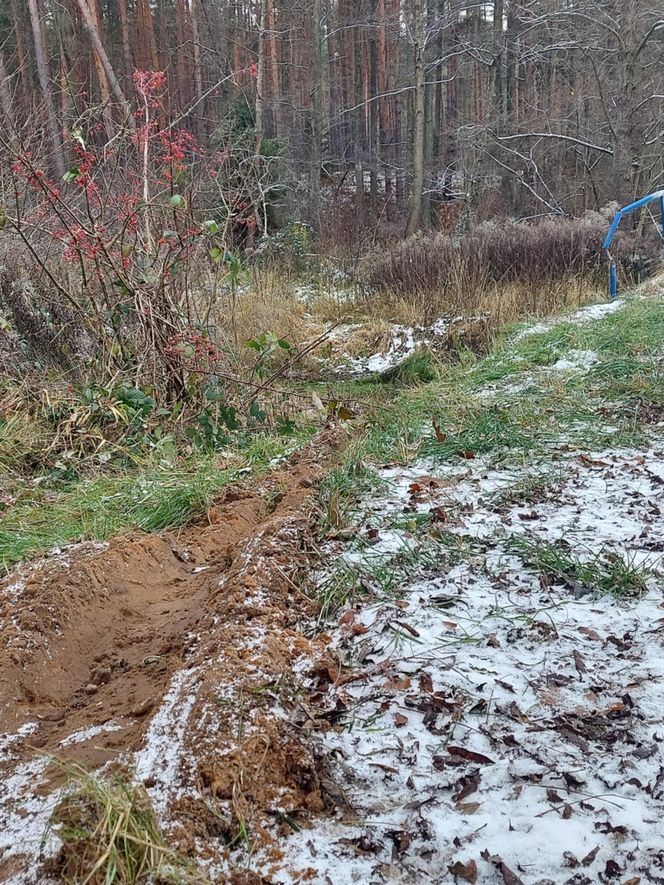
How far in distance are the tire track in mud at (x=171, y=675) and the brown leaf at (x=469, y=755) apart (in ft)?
1.16

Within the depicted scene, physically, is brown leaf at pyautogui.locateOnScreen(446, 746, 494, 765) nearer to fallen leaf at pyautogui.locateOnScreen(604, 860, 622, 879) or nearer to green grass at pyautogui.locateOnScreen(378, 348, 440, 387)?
fallen leaf at pyautogui.locateOnScreen(604, 860, 622, 879)

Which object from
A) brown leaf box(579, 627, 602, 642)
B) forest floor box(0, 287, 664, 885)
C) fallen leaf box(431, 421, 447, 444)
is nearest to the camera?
forest floor box(0, 287, 664, 885)

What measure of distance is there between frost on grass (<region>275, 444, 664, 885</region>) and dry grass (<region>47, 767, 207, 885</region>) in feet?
0.90

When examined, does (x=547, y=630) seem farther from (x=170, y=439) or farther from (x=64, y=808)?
(x=170, y=439)

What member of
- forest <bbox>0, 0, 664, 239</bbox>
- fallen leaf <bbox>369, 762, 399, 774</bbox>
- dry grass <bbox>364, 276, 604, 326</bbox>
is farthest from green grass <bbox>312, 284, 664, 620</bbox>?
forest <bbox>0, 0, 664, 239</bbox>

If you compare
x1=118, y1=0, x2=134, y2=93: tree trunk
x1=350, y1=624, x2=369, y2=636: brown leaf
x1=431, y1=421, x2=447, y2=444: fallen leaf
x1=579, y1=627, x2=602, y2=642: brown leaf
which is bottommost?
x1=431, y1=421, x2=447, y2=444: fallen leaf

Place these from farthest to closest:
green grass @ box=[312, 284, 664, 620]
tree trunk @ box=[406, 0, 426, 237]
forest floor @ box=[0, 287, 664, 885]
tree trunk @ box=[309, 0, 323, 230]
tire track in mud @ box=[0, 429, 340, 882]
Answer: tree trunk @ box=[309, 0, 323, 230] < tree trunk @ box=[406, 0, 426, 237] < green grass @ box=[312, 284, 664, 620] < tire track in mud @ box=[0, 429, 340, 882] < forest floor @ box=[0, 287, 664, 885]

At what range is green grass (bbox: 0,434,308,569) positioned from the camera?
10.5 ft

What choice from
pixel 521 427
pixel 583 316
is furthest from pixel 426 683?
pixel 583 316

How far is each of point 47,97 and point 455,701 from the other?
37.0ft

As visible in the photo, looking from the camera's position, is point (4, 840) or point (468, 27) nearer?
point (4, 840)

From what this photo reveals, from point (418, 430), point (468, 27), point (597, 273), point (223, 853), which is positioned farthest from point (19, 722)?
point (468, 27)

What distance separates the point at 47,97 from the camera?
33.0ft

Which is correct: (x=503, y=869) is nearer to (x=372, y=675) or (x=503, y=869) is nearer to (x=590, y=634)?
(x=372, y=675)
